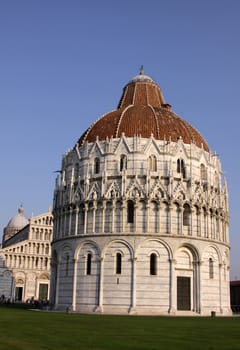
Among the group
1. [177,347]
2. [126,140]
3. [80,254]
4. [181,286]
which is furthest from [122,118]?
[177,347]

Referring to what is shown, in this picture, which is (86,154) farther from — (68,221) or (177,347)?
(177,347)

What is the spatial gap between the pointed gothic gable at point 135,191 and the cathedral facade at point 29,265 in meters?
55.5

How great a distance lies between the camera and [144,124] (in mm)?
50688

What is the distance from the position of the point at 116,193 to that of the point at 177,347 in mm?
29760

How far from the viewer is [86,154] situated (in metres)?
49.9

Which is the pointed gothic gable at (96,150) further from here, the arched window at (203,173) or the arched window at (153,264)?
the arched window at (153,264)

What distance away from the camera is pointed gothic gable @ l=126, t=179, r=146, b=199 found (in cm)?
4525

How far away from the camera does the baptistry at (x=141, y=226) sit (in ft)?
144

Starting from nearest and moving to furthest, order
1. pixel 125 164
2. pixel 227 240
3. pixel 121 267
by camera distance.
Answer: pixel 121 267 < pixel 125 164 < pixel 227 240

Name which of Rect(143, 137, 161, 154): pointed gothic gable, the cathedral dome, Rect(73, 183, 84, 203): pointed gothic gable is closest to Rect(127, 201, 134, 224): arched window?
Rect(73, 183, 84, 203): pointed gothic gable

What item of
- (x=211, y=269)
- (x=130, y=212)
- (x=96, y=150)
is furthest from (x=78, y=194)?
(x=211, y=269)

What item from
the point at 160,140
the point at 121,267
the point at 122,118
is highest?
the point at 122,118

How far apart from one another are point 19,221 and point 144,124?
269ft

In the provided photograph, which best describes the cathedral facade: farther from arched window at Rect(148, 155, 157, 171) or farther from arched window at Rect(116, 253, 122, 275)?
arched window at Rect(148, 155, 157, 171)
